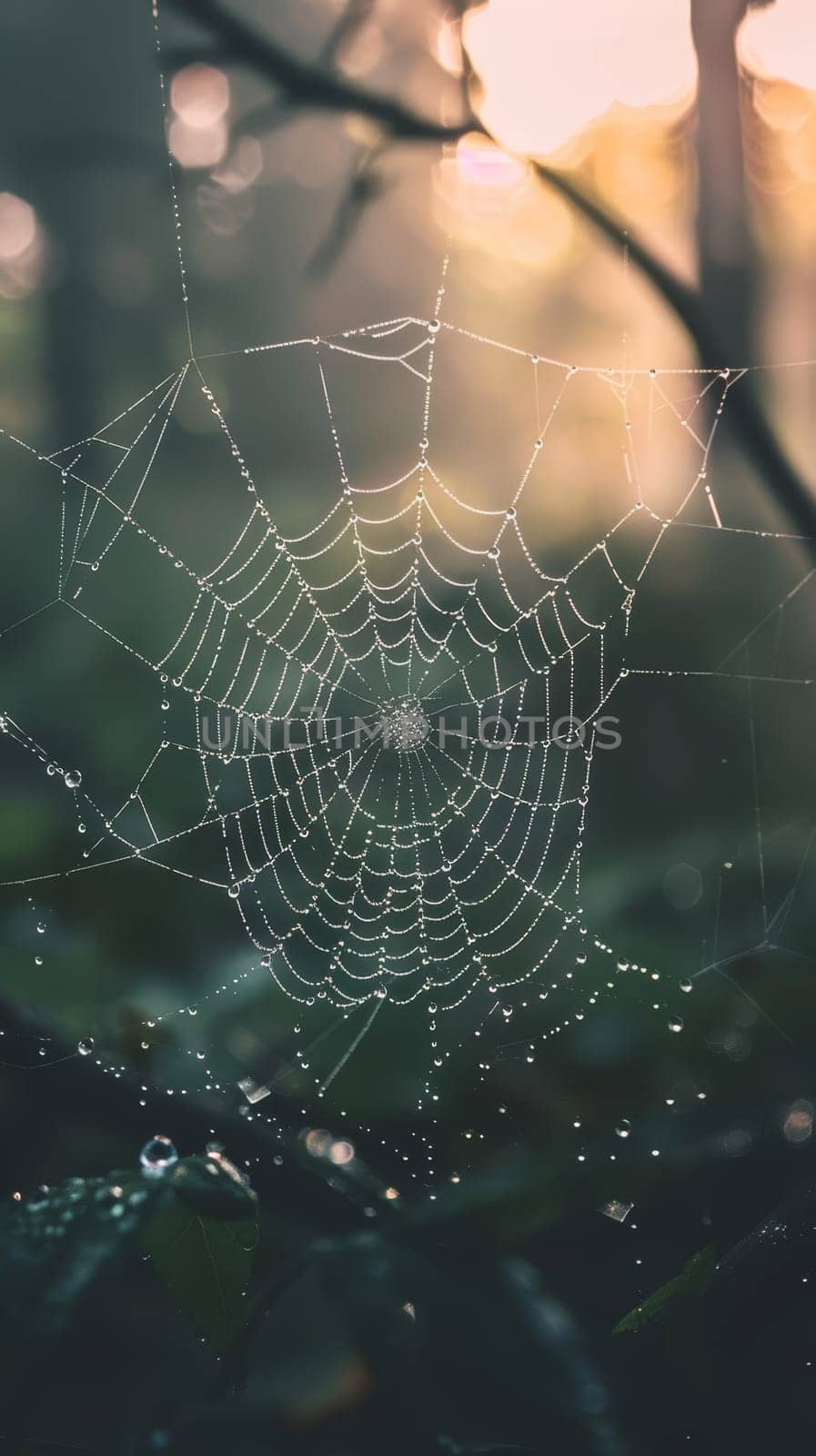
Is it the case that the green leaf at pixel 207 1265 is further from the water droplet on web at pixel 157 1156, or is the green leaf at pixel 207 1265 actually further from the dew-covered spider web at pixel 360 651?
the dew-covered spider web at pixel 360 651

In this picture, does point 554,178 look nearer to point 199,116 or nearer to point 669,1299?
point 199,116

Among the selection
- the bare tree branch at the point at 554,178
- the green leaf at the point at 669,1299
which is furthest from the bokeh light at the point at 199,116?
the green leaf at the point at 669,1299

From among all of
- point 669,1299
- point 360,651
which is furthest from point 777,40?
point 669,1299

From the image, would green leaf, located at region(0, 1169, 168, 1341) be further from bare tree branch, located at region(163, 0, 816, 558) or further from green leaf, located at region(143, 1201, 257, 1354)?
bare tree branch, located at region(163, 0, 816, 558)

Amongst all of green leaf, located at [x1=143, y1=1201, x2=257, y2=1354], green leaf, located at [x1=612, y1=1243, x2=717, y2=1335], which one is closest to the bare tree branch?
green leaf, located at [x1=612, y1=1243, x2=717, y2=1335]

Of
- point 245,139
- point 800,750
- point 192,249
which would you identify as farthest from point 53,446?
point 800,750
